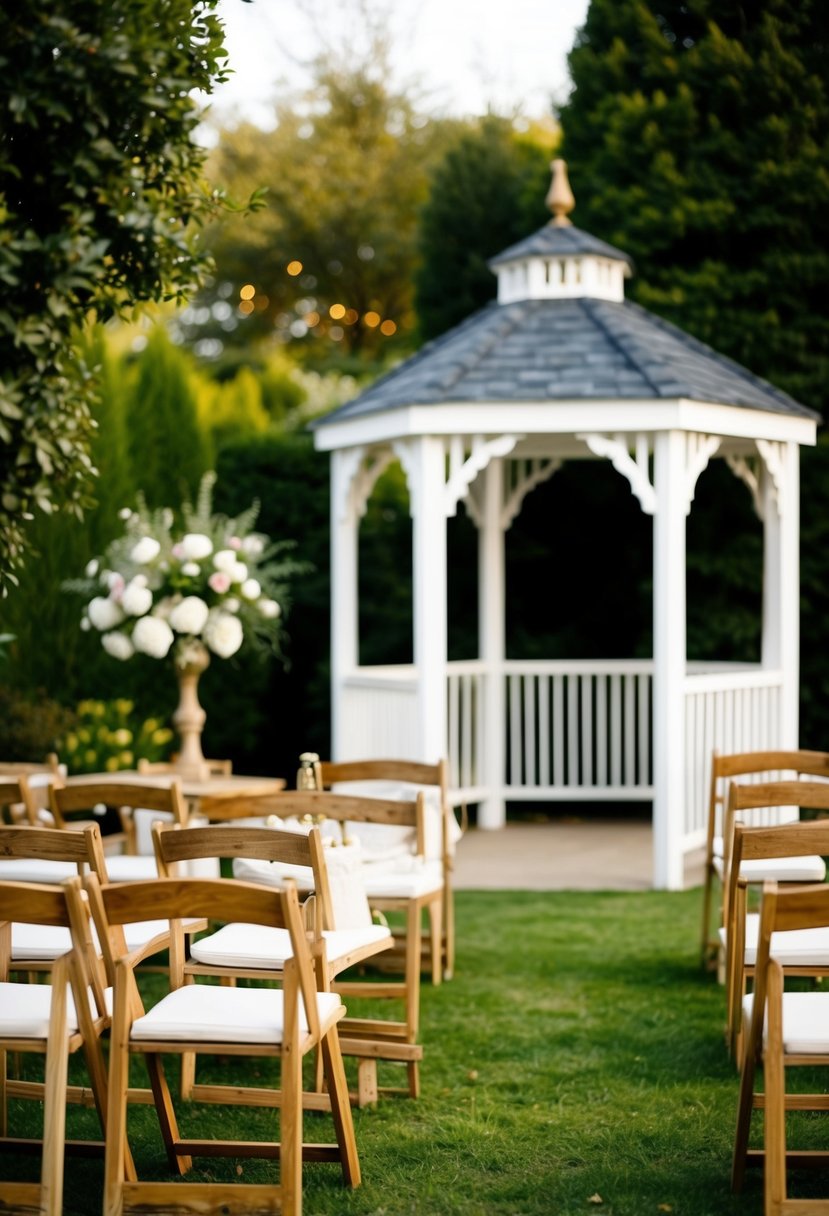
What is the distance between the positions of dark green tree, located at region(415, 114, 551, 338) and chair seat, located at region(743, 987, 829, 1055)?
1067cm

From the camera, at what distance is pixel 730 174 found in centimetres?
1207

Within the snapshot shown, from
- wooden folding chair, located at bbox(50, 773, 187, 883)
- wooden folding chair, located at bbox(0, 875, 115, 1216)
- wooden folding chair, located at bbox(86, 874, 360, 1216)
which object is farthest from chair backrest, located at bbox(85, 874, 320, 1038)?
wooden folding chair, located at bbox(50, 773, 187, 883)

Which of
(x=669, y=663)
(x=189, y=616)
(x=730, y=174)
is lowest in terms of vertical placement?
(x=669, y=663)

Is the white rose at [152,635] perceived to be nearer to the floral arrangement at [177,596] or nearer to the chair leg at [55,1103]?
the floral arrangement at [177,596]

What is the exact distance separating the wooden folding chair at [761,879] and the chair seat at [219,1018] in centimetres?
149

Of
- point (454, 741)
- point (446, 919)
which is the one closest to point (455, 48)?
point (454, 741)

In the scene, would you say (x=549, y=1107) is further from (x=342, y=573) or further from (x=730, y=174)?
(x=730, y=174)

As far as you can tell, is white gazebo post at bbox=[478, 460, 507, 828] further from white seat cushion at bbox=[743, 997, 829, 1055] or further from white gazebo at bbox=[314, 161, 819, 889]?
white seat cushion at bbox=[743, 997, 829, 1055]

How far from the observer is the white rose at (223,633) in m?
8.82

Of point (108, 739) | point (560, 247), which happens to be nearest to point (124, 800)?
point (108, 739)

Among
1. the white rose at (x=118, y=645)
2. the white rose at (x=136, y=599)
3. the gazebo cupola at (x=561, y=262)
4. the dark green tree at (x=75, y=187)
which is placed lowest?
the white rose at (x=118, y=645)

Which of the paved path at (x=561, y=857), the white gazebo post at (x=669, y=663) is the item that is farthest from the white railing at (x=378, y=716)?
the white gazebo post at (x=669, y=663)

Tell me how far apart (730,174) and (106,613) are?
6.60 metres

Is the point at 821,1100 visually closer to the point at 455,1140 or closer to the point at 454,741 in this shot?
the point at 455,1140
